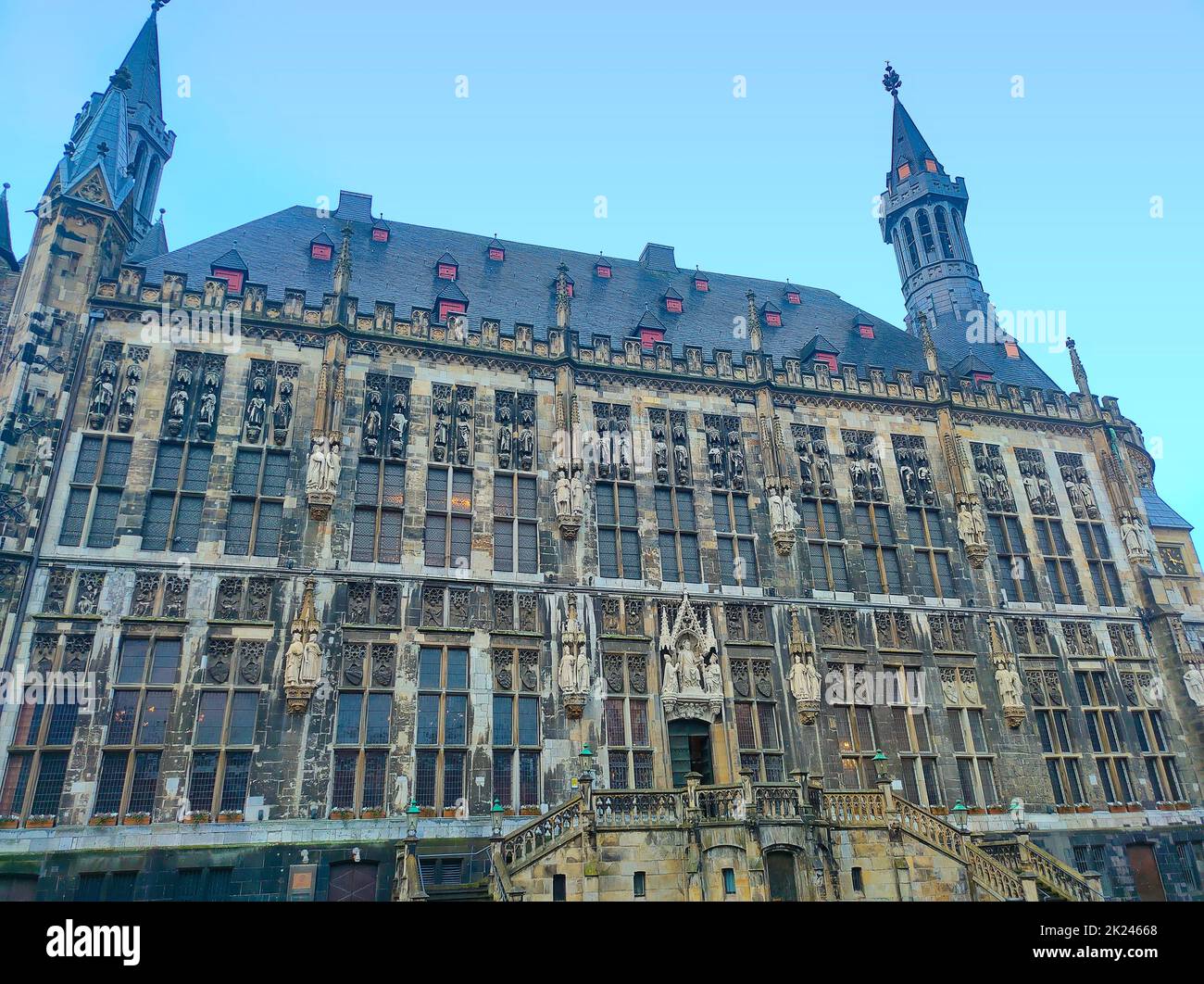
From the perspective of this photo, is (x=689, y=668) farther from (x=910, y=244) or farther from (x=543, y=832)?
(x=910, y=244)

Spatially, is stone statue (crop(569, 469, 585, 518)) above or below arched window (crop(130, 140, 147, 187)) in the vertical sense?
below

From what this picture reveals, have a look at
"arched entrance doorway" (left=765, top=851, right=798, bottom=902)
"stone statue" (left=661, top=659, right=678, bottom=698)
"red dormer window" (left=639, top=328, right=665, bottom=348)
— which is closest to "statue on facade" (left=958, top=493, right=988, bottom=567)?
"stone statue" (left=661, top=659, right=678, bottom=698)

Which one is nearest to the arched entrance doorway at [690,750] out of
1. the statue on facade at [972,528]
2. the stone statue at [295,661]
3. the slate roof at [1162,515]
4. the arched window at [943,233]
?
the stone statue at [295,661]

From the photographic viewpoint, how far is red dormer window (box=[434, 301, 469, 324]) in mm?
27281

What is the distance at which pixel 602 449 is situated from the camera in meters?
25.9

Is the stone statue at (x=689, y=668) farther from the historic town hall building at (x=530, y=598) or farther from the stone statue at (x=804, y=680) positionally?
the stone statue at (x=804, y=680)

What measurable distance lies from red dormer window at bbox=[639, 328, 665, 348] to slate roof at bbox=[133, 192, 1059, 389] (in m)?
0.47

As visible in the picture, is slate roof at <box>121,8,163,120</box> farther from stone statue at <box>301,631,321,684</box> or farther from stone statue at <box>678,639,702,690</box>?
stone statue at <box>678,639,702,690</box>

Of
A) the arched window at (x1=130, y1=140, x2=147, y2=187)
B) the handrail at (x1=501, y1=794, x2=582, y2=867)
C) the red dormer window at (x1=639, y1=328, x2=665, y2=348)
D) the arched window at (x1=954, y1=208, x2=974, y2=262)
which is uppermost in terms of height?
the arched window at (x1=130, y1=140, x2=147, y2=187)

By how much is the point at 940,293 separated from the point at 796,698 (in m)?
25.2

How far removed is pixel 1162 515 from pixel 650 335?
23.4 metres

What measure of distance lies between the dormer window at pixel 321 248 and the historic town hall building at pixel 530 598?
0.43m

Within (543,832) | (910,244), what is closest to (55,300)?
(543,832)
